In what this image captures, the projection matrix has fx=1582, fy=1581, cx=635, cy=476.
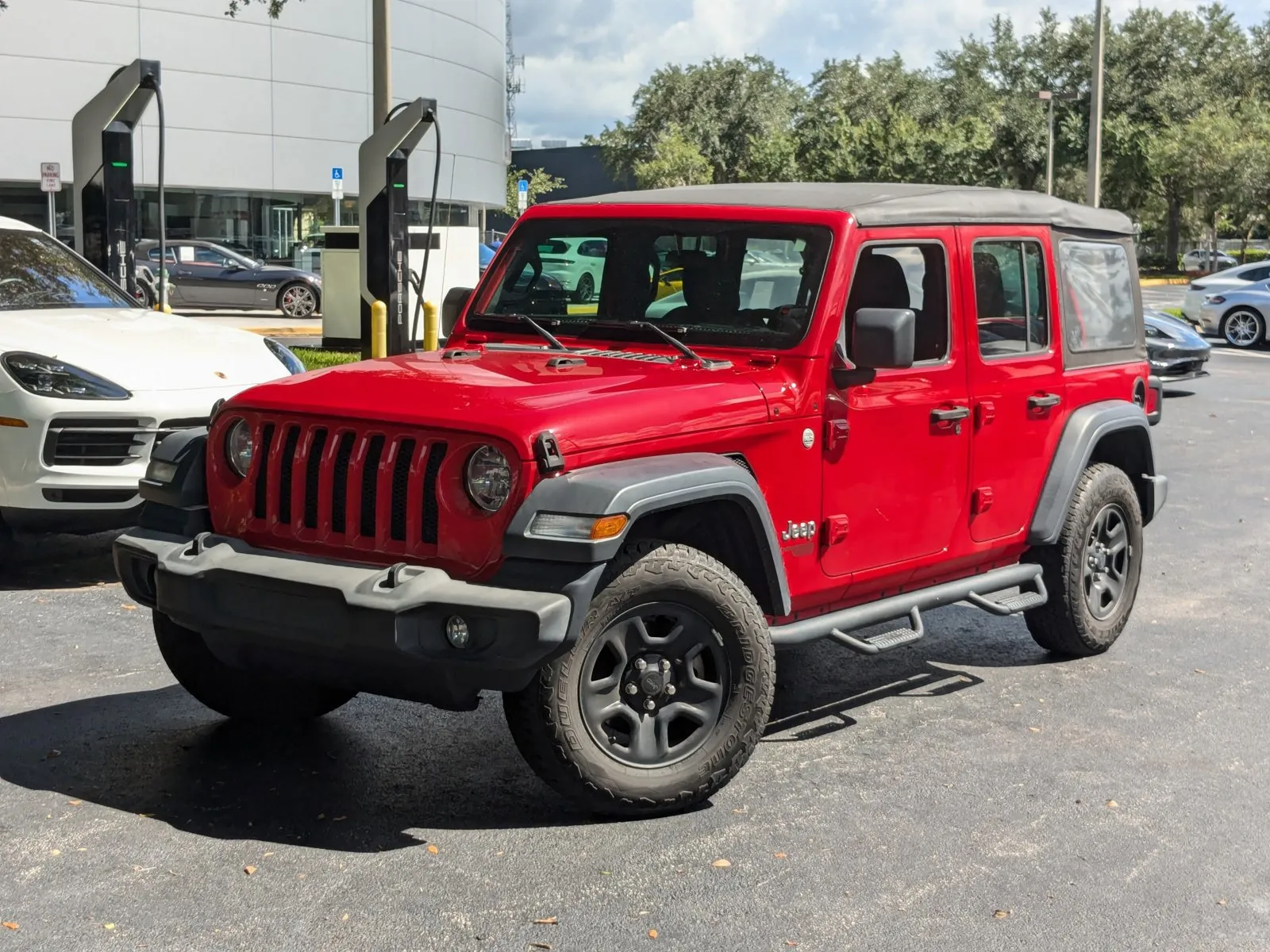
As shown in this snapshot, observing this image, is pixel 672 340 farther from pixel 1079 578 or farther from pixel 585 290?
pixel 1079 578

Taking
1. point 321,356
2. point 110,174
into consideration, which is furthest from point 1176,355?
point 110,174

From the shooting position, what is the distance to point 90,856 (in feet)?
14.6

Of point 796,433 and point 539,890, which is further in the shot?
point 796,433

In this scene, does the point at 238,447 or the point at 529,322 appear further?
the point at 529,322

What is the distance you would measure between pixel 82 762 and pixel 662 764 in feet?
6.50

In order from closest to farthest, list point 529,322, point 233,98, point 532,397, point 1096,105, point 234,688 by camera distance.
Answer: point 532,397, point 234,688, point 529,322, point 1096,105, point 233,98

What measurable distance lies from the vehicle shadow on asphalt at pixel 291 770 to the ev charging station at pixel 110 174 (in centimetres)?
825

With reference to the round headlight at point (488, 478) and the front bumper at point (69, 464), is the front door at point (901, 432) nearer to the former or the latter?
the round headlight at point (488, 478)

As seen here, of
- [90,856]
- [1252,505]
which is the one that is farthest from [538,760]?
[1252,505]

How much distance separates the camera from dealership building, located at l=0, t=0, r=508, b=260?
128ft

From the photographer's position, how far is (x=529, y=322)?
5801mm

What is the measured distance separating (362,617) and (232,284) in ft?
83.8

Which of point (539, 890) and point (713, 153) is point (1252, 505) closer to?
point (539, 890)

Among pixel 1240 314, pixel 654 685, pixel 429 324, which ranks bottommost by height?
pixel 654 685
